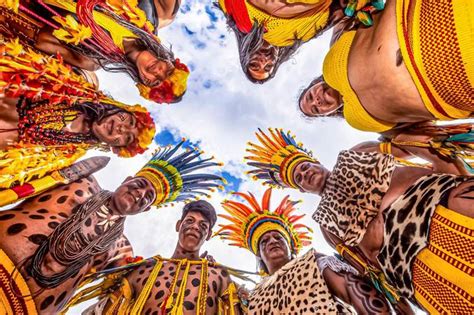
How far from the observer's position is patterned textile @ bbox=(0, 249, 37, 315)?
2.31m

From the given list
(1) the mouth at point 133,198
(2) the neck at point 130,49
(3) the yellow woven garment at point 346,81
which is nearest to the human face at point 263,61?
(3) the yellow woven garment at point 346,81

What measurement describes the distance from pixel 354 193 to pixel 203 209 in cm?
253

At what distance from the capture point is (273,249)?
4254 millimetres

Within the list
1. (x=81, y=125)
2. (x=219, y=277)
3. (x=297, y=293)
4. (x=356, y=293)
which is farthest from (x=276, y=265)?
(x=81, y=125)

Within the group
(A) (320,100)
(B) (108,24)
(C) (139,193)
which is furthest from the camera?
(A) (320,100)

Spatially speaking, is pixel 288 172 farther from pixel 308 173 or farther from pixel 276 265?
pixel 276 265

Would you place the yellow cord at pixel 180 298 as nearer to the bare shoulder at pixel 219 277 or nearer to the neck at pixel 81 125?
the bare shoulder at pixel 219 277

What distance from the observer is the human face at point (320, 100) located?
350 cm

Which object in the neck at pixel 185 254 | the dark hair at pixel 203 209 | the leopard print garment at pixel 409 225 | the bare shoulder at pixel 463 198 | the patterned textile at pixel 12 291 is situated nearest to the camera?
the bare shoulder at pixel 463 198

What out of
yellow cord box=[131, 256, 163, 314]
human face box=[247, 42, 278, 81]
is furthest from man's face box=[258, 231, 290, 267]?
human face box=[247, 42, 278, 81]

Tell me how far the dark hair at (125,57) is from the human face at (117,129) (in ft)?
1.92

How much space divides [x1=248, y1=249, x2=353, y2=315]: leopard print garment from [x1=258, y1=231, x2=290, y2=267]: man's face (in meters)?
0.76

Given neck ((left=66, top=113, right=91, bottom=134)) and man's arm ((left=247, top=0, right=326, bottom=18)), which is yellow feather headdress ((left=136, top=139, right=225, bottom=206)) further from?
man's arm ((left=247, top=0, right=326, bottom=18))

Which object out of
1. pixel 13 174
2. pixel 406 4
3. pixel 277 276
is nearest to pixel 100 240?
pixel 13 174
